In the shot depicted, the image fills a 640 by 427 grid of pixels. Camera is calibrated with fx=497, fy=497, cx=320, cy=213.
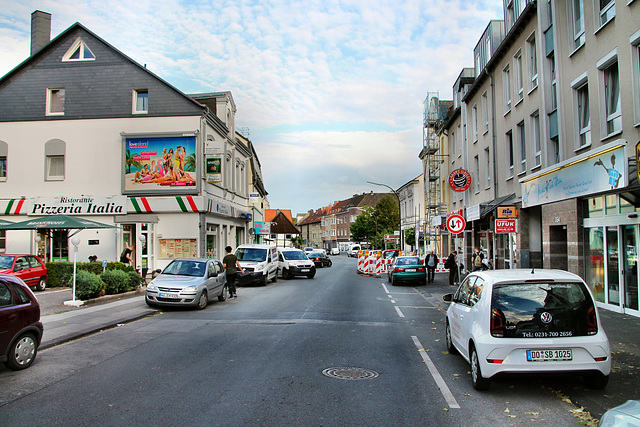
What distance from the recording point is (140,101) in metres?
27.7

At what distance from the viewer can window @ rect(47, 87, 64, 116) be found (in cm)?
2788

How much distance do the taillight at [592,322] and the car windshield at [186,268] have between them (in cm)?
1159

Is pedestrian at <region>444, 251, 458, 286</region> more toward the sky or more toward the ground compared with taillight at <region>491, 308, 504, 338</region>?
more toward the ground

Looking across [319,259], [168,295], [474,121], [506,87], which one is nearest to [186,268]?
[168,295]

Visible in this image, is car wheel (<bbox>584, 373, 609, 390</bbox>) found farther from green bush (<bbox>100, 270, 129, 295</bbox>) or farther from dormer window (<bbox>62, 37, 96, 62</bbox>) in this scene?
dormer window (<bbox>62, 37, 96, 62</bbox>)

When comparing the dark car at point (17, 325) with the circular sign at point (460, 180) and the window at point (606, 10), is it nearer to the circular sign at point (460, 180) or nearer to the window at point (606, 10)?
the window at point (606, 10)

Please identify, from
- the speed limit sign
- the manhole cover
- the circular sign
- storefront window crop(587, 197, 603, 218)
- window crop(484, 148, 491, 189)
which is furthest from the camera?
the circular sign

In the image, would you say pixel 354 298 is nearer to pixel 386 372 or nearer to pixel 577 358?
pixel 386 372

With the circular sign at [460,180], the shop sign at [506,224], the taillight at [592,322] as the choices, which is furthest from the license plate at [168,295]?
the circular sign at [460,180]

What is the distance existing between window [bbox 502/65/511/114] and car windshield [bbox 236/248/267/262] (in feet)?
43.6

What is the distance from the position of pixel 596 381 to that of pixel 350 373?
309cm

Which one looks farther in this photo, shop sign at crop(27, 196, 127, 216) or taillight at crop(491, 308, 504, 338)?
shop sign at crop(27, 196, 127, 216)

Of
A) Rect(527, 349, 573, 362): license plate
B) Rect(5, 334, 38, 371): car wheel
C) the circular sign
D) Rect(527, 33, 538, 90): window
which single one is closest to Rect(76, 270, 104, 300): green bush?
Rect(5, 334, 38, 371): car wheel

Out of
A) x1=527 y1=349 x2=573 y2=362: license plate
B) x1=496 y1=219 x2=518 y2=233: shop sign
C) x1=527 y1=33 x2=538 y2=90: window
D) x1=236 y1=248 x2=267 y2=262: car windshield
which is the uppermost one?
x1=527 y1=33 x2=538 y2=90: window
